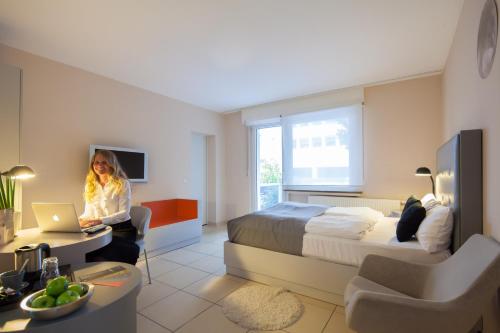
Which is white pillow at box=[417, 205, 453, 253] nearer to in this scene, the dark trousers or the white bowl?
the white bowl

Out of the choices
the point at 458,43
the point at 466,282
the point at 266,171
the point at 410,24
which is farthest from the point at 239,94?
the point at 466,282

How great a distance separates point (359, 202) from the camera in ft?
12.9

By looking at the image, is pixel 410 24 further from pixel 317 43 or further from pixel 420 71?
pixel 420 71

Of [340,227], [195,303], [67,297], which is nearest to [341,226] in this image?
[340,227]

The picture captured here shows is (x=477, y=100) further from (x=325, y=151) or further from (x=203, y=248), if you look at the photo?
(x=203, y=248)

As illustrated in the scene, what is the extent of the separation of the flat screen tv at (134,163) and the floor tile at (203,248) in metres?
1.33

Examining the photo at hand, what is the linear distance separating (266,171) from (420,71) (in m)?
3.20

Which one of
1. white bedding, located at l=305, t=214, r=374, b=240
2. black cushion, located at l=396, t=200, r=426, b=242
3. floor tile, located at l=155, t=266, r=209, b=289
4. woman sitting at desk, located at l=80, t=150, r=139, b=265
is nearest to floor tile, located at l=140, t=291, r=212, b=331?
floor tile, located at l=155, t=266, r=209, b=289

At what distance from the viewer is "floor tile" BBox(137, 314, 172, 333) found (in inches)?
73.1

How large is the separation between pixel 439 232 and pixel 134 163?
3.83m

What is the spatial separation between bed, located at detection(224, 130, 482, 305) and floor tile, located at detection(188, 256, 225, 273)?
261 mm

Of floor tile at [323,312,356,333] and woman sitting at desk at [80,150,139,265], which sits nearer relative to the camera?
floor tile at [323,312,356,333]

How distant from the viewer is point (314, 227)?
2.35 meters

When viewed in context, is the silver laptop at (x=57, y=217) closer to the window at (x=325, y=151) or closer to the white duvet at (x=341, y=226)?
the white duvet at (x=341, y=226)
